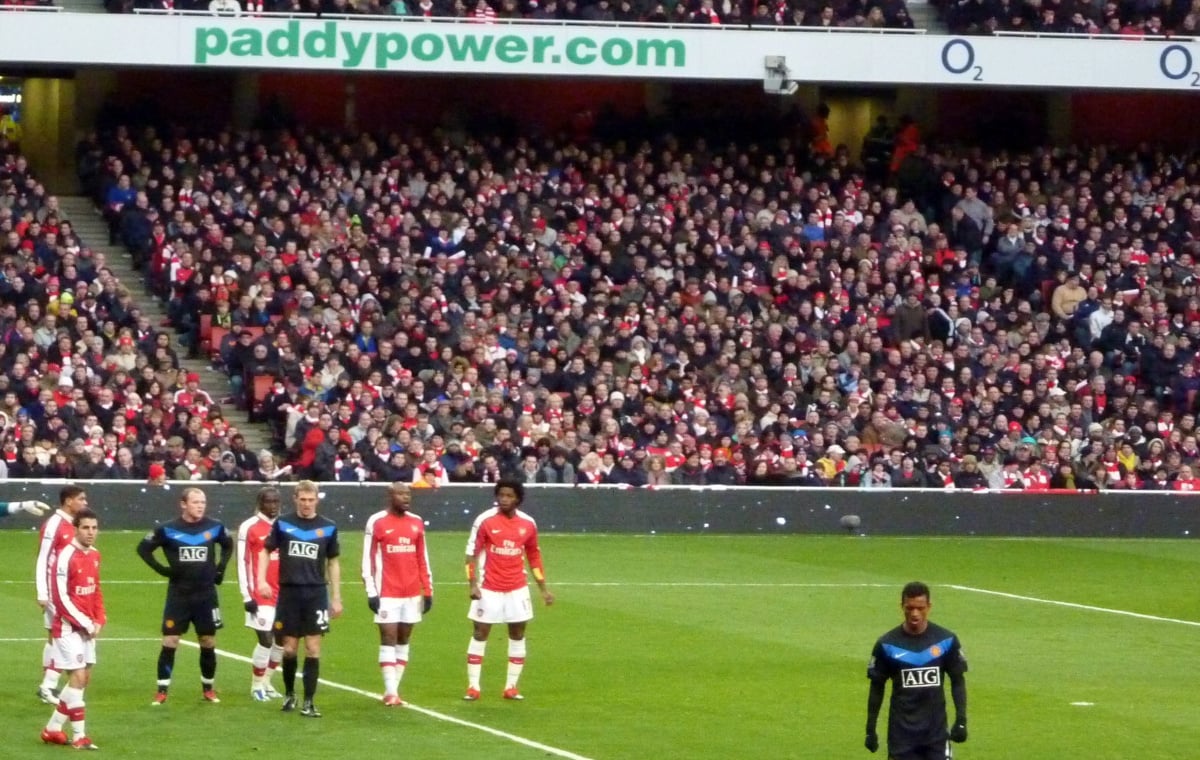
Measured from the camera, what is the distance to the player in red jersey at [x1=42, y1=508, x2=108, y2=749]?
13719mm

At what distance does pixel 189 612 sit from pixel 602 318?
17.7 m

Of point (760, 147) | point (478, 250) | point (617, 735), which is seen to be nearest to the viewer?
point (617, 735)

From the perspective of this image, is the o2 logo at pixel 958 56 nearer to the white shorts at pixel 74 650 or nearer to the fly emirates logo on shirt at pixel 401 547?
the fly emirates logo on shirt at pixel 401 547

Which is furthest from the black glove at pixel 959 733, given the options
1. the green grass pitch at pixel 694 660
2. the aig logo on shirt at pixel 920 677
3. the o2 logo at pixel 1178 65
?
the o2 logo at pixel 1178 65

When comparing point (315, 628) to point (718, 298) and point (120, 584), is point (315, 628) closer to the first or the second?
point (120, 584)

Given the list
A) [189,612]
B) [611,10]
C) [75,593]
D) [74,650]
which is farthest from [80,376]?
[74,650]

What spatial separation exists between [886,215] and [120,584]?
18217 mm

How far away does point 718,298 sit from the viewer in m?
34.2

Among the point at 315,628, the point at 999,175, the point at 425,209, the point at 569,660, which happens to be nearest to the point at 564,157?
the point at 425,209

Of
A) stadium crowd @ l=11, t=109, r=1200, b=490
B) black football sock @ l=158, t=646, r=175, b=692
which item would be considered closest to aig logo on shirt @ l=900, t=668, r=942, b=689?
black football sock @ l=158, t=646, r=175, b=692

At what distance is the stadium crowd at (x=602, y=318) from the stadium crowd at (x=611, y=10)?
221 centimetres

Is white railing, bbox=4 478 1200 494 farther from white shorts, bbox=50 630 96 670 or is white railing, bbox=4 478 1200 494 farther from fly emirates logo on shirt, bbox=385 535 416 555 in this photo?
white shorts, bbox=50 630 96 670

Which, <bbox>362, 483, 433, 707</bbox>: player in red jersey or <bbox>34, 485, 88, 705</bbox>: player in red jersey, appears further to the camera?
<bbox>362, 483, 433, 707</bbox>: player in red jersey

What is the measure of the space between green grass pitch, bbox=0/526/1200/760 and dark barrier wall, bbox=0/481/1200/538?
51 cm
